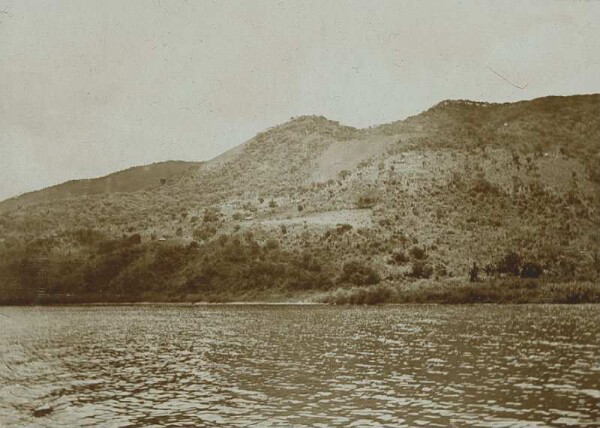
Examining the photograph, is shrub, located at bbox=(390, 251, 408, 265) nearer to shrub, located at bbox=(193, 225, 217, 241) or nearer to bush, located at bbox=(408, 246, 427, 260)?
bush, located at bbox=(408, 246, 427, 260)

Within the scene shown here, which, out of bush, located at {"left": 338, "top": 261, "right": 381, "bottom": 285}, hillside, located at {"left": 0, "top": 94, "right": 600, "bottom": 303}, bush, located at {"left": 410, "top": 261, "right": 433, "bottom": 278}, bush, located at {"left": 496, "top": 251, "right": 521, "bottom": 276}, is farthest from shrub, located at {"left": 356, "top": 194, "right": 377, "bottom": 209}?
bush, located at {"left": 496, "top": 251, "right": 521, "bottom": 276}

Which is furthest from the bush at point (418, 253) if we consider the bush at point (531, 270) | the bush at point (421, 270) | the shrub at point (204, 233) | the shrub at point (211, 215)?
the shrub at point (211, 215)

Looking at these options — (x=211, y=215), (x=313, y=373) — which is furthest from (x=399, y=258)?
(x=313, y=373)

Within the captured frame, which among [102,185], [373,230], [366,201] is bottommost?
[373,230]

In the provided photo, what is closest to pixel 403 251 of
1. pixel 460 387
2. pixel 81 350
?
pixel 81 350

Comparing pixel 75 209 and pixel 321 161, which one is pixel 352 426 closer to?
pixel 75 209

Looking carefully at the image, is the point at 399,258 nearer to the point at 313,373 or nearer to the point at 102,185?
the point at 313,373
